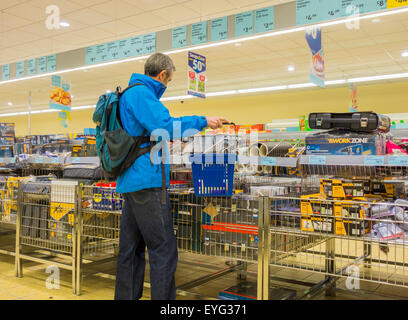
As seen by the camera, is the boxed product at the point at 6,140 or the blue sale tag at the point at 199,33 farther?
the blue sale tag at the point at 199,33

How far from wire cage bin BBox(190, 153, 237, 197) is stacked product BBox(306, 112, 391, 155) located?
26.6 inches

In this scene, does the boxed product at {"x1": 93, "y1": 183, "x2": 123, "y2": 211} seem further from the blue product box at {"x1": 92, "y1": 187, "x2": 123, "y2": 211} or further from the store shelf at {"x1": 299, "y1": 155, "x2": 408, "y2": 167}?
the store shelf at {"x1": 299, "y1": 155, "x2": 408, "y2": 167}

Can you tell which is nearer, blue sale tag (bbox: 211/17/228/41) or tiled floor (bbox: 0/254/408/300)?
tiled floor (bbox: 0/254/408/300)

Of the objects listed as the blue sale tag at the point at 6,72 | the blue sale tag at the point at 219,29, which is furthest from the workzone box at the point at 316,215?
the blue sale tag at the point at 6,72

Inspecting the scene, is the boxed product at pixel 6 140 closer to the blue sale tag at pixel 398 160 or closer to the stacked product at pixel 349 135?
the stacked product at pixel 349 135

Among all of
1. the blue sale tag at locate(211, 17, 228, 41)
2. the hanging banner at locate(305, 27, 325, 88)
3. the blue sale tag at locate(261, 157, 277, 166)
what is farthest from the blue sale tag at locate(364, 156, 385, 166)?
the blue sale tag at locate(211, 17, 228, 41)

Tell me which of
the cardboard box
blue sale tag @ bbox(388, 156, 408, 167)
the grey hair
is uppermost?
the grey hair

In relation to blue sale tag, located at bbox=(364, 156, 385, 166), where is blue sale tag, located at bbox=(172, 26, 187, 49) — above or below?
above

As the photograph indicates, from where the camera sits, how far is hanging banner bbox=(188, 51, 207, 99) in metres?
6.45

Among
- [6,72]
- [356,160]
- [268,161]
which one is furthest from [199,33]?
[6,72]

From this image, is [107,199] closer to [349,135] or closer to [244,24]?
[349,135]

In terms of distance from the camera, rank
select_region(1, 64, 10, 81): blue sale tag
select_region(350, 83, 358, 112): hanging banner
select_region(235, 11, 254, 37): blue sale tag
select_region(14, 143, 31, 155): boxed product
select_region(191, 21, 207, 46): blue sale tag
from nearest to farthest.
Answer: select_region(14, 143, 31, 155): boxed product
select_region(235, 11, 254, 37): blue sale tag
select_region(191, 21, 207, 46): blue sale tag
select_region(1, 64, 10, 81): blue sale tag
select_region(350, 83, 358, 112): hanging banner

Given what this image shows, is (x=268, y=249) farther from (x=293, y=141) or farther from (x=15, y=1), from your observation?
(x=15, y=1)

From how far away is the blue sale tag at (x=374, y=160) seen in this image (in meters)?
2.61
